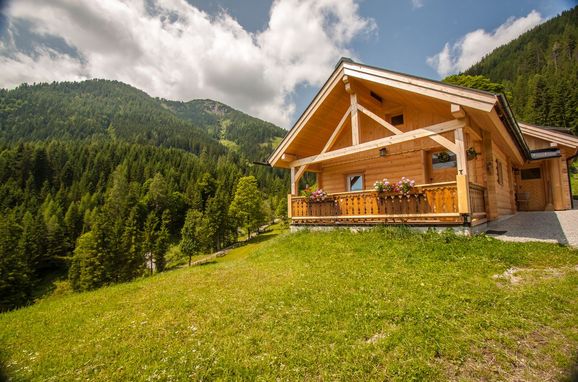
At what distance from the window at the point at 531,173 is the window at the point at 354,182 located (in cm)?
1439

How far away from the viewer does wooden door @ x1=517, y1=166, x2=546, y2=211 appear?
18.0m

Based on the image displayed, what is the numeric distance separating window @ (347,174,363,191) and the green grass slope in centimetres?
696

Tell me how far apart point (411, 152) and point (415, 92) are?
11.3 feet

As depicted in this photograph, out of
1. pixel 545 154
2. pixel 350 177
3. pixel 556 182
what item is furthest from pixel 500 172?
pixel 350 177

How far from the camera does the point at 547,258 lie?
244 inches

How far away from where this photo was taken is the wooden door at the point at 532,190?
18031mm

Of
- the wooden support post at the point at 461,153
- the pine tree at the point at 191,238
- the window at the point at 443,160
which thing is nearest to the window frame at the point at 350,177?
the window at the point at 443,160

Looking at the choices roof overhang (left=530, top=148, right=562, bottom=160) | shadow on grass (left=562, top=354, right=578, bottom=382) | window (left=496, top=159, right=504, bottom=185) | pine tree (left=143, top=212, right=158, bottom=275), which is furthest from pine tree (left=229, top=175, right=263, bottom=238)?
shadow on grass (left=562, top=354, right=578, bottom=382)

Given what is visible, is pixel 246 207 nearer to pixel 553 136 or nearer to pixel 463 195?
pixel 553 136

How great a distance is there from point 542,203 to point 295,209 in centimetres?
1798

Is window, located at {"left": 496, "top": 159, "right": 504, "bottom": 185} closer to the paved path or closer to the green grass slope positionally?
the paved path

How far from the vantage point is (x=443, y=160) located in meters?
11.9

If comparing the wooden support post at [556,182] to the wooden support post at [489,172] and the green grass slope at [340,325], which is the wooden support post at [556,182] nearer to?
the wooden support post at [489,172]

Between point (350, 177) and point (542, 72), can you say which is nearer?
point (350, 177)
